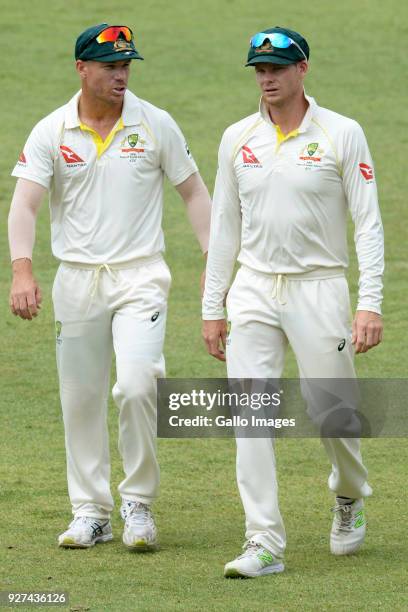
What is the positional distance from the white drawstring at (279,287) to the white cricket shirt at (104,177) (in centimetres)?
77

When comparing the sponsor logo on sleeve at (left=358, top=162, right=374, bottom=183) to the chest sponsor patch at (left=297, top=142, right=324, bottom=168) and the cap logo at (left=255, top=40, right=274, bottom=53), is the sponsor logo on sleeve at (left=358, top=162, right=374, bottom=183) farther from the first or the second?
the cap logo at (left=255, top=40, right=274, bottom=53)

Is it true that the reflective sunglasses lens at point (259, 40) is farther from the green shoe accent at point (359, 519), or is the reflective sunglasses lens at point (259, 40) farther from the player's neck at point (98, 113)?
the green shoe accent at point (359, 519)

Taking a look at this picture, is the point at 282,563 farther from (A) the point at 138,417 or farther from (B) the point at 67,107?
(B) the point at 67,107

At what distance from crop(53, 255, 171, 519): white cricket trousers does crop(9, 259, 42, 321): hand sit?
0.28 m

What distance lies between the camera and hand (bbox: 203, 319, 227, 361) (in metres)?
7.47

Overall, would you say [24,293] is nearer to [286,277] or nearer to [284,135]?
[286,277]

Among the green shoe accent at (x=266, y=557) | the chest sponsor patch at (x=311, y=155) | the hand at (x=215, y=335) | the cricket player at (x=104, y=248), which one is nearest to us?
the green shoe accent at (x=266, y=557)

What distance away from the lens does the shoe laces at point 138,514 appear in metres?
7.70

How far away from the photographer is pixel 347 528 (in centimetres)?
762

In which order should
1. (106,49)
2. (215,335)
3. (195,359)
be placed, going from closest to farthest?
1. (215,335)
2. (106,49)
3. (195,359)

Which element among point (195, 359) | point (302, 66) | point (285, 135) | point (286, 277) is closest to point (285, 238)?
point (286, 277)

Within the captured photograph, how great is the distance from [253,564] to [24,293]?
5.27ft

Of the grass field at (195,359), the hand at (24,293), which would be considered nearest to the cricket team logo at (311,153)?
the hand at (24,293)

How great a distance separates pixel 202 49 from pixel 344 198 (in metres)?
14.6
